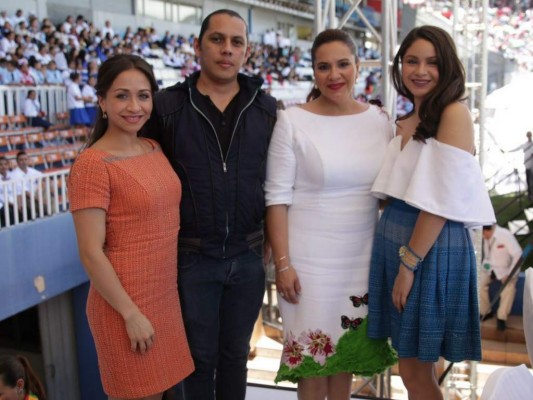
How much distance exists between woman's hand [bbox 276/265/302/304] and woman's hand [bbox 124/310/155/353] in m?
0.43

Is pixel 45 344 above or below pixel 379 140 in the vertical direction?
below

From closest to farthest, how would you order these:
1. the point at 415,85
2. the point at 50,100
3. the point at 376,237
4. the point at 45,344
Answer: the point at 415,85 → the point at 376,237 → the point at 45,344 → the point at 50,100

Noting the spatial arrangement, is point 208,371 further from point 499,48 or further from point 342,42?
point 499,48

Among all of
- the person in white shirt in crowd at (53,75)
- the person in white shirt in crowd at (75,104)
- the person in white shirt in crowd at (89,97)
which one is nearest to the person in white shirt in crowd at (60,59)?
the person in white shirt in crowd at (53,75)

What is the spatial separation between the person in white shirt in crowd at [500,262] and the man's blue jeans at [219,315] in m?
5.95

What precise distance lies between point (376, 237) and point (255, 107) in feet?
1.71

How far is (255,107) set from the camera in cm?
185

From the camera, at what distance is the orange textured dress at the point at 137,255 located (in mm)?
1551

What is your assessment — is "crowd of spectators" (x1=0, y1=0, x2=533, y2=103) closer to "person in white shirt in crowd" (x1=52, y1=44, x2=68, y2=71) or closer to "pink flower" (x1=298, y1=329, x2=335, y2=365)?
"person in white shirt in crowd" (x1=52, y1=44, x2=68, y2=71)

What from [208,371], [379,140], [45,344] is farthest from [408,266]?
[45,344]

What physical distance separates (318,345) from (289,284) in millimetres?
210

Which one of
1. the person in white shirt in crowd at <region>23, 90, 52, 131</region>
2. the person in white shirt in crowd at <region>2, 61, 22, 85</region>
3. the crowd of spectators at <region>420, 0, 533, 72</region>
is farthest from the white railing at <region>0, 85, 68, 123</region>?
the crowd of spectators at <region>420, 0, 533, 72</region>

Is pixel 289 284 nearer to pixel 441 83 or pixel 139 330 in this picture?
pixel 139 330

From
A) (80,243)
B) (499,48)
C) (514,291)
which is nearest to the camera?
(80,243)
